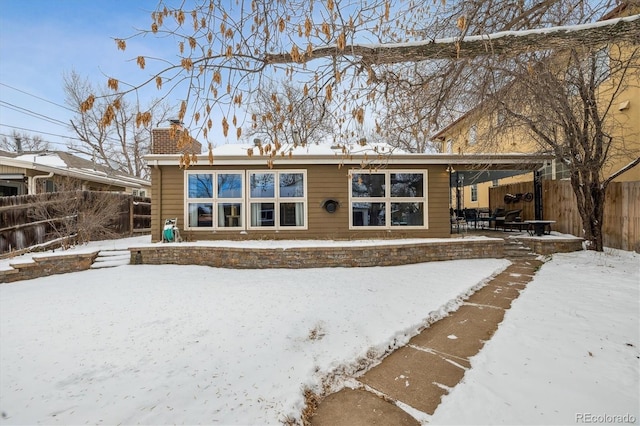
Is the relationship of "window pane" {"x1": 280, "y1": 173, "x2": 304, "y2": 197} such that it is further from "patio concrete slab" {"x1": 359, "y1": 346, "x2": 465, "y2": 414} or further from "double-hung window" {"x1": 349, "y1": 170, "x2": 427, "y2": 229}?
"patio concrete slab" {"x1": 359, "y1": 346, "x2": 465, "y2": 414}

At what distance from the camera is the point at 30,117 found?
1641cm

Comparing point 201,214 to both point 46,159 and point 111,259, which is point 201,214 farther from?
point 46,159

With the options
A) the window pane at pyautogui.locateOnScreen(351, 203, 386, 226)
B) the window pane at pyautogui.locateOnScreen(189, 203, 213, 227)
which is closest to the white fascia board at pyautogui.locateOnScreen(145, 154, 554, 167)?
the window pane at pyautogui.locateOnScreen(189, 203, 213, 227)

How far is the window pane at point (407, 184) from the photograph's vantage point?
9.19 metres

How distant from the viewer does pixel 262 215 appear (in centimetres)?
905

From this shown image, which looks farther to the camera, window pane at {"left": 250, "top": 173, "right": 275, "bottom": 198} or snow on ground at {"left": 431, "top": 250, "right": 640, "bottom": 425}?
window pane at {"left": 250, "top": 173, "right": 275, "bottom": 198}

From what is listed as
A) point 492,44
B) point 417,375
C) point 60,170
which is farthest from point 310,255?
point 60,170

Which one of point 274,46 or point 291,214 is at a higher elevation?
point 274,46

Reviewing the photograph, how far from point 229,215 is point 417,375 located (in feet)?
24.2

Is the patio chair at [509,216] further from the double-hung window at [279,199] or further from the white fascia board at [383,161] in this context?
the double-hung window at [279,199]

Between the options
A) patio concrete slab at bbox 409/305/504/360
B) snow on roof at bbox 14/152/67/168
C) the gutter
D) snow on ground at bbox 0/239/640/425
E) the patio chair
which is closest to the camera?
snow on ground at bbox 0/239/640/425

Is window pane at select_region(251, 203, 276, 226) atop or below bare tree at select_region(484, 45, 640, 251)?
below

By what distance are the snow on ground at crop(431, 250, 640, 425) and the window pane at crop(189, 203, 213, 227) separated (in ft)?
Result: 25.2

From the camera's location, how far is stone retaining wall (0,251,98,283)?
659cm
